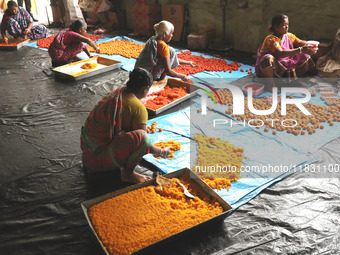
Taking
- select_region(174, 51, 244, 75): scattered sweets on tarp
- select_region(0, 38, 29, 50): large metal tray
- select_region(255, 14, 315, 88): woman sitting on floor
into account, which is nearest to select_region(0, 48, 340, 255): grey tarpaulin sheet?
select_region(255, 14, 315, 88): woman sitting on floor

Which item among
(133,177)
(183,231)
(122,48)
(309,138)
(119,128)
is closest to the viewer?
(183,231)

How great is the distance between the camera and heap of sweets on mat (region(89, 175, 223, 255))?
1.88 m

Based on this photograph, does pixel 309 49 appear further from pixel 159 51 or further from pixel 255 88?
pixel 159 51

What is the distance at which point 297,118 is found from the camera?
11.1 ft

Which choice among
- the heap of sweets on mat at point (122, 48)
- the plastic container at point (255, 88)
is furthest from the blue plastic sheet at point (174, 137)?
the heap of sweets on mat at point (122, 48)

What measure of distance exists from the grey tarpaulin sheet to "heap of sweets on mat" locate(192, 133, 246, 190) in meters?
0.30

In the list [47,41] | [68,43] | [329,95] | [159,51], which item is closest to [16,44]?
[47,41]

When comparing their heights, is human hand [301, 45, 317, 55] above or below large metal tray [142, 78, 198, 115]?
above

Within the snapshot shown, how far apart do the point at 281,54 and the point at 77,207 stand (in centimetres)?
321

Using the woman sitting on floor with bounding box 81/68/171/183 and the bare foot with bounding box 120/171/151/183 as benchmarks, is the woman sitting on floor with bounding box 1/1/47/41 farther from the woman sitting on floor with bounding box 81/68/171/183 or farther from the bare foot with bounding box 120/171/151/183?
the bare foot with bounding box 120/171/151/183

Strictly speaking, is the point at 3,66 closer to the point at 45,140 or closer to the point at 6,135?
the point at 6,135

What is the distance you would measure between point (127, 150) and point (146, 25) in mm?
5890

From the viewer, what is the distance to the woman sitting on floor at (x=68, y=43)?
494cm

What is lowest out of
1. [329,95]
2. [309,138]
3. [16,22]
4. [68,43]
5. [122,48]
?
[309,138]
